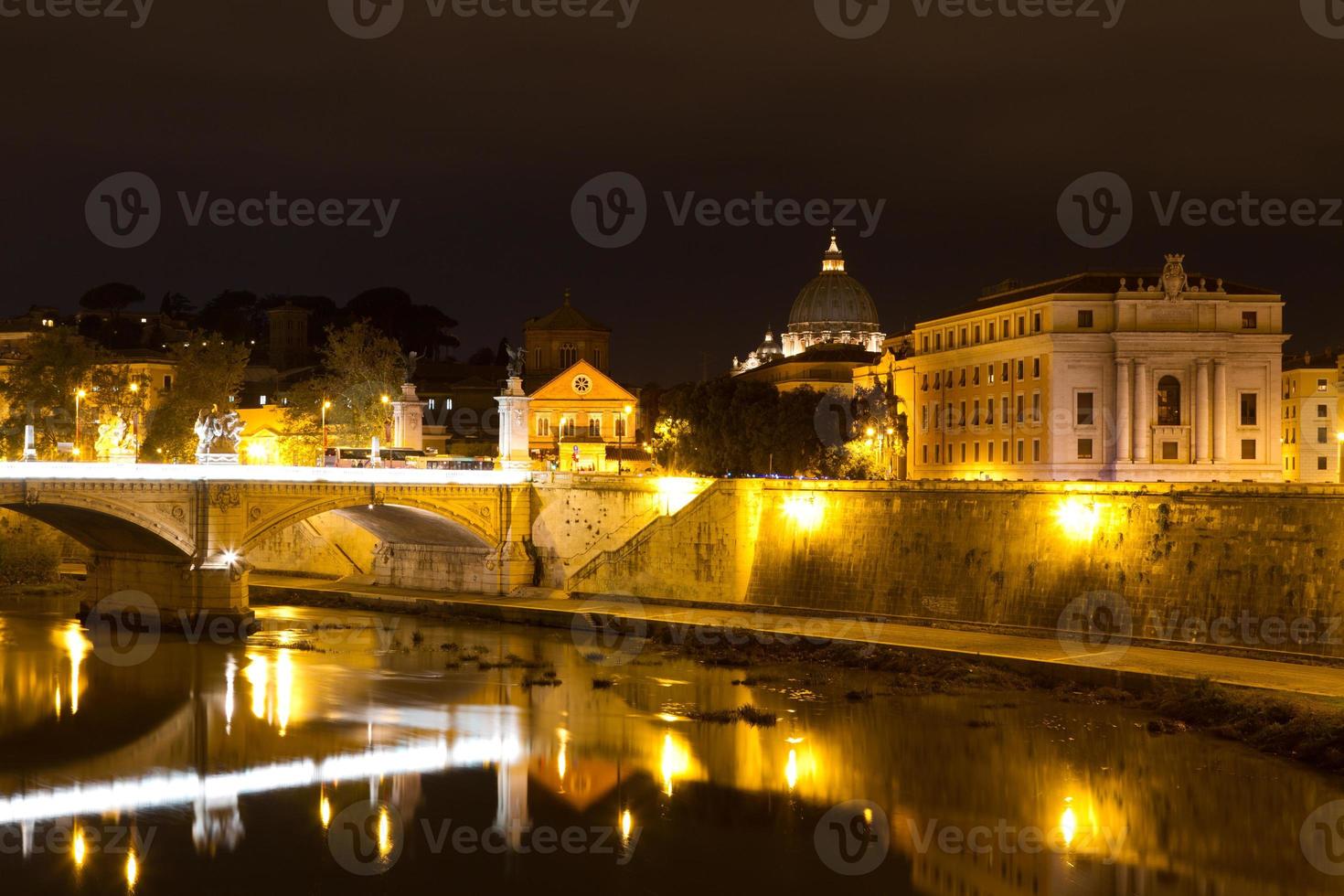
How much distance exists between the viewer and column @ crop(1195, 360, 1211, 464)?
180ft

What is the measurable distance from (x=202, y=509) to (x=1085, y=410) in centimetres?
3015

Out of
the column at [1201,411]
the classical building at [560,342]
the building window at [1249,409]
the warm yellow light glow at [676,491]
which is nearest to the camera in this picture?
the warm yellow light glow at [676,491]

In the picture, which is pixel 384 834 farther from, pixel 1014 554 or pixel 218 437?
Answer: pixel 218 437

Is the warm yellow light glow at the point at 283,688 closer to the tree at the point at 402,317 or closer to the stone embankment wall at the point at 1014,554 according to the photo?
the stone embankment wall at the point at 1014,554

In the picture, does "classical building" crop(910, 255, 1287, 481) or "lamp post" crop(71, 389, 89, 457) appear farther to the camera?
"classical building" crop(910, 255, 1287, 481)

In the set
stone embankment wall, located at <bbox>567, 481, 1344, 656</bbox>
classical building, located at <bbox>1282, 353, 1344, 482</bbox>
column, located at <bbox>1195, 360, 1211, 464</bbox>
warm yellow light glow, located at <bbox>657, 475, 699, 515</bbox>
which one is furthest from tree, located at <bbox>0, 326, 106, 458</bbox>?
classical building, located at <bbox>1282, 353, 1344, 482</bbox>

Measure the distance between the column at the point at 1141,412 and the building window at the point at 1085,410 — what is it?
1734 millimetres

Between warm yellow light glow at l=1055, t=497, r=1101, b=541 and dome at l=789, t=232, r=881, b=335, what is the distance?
79.1 meters

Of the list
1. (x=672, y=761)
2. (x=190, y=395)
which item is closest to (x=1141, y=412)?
(x=672, y=761)

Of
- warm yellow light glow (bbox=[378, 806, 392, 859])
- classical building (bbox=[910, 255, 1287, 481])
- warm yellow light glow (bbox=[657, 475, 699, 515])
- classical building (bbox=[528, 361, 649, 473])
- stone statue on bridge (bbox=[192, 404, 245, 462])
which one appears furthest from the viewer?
classical building (bbox=[528, 361, 649, 473])

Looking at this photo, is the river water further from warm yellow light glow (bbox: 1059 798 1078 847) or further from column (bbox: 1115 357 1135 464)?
column (bbox: 1115 357 1135 464)

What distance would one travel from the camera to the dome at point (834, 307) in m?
116

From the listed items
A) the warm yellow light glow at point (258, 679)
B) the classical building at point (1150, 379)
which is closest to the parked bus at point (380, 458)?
the warm yellow light glow at point (258, 679)

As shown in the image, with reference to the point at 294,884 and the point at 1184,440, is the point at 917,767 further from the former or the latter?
the point at 1184,440
